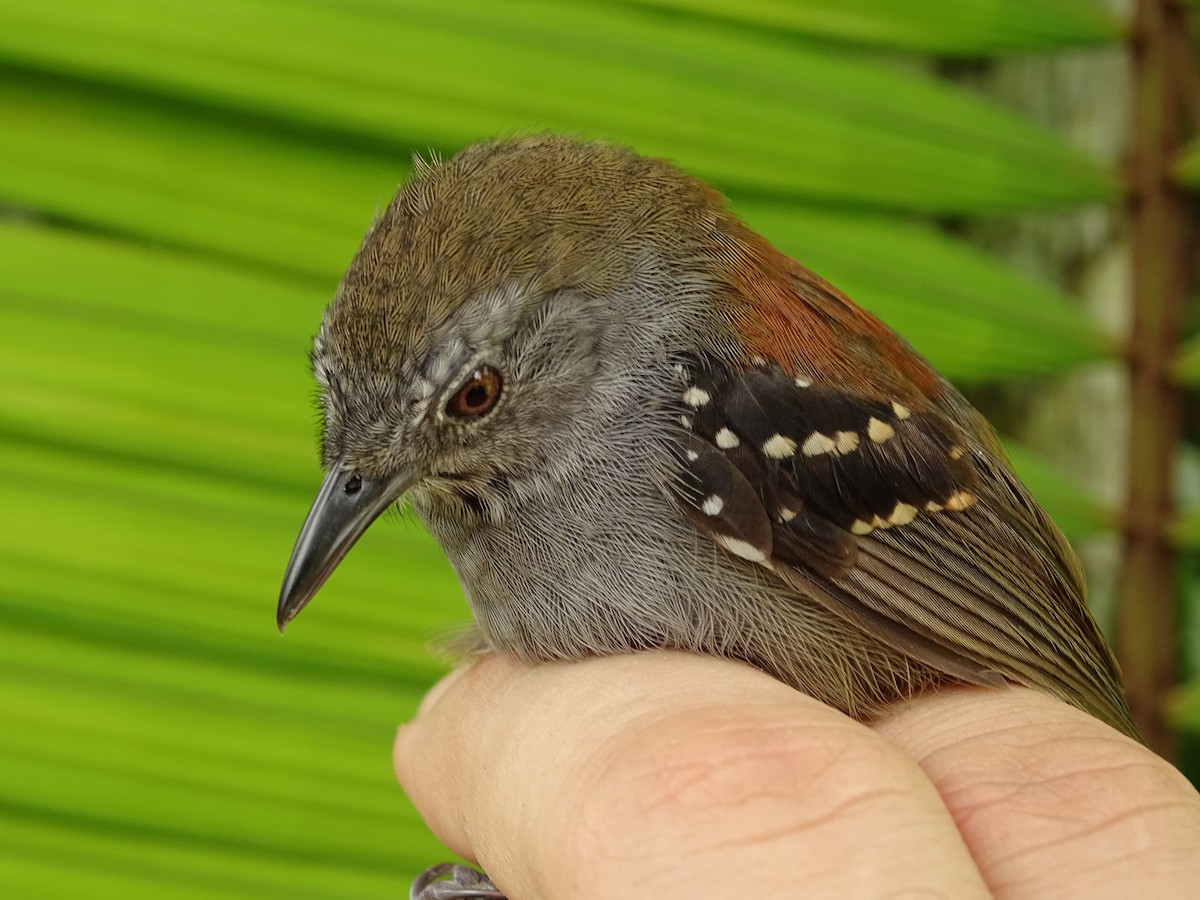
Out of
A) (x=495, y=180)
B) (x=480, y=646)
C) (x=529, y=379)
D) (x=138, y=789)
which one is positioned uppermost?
(x=495, y=180)

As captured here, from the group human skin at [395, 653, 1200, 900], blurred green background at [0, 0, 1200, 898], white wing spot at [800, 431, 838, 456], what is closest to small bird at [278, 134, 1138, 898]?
white wing spot at [800, 431, 838, 456]

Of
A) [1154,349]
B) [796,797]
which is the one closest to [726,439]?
[796,797]

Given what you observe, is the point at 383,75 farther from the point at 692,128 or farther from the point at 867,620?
the point at 867,620

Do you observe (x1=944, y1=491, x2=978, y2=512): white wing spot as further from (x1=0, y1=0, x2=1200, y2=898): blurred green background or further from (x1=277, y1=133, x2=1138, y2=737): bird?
(x1=0, y1=0, x2=1200, y2=898): blurred green background

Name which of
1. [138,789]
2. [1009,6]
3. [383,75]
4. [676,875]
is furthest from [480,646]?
[1009,6]

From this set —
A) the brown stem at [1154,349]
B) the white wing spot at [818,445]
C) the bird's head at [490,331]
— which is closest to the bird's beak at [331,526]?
the bird's head at [490,331]

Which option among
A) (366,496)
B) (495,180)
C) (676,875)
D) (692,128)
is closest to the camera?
(676,875)
